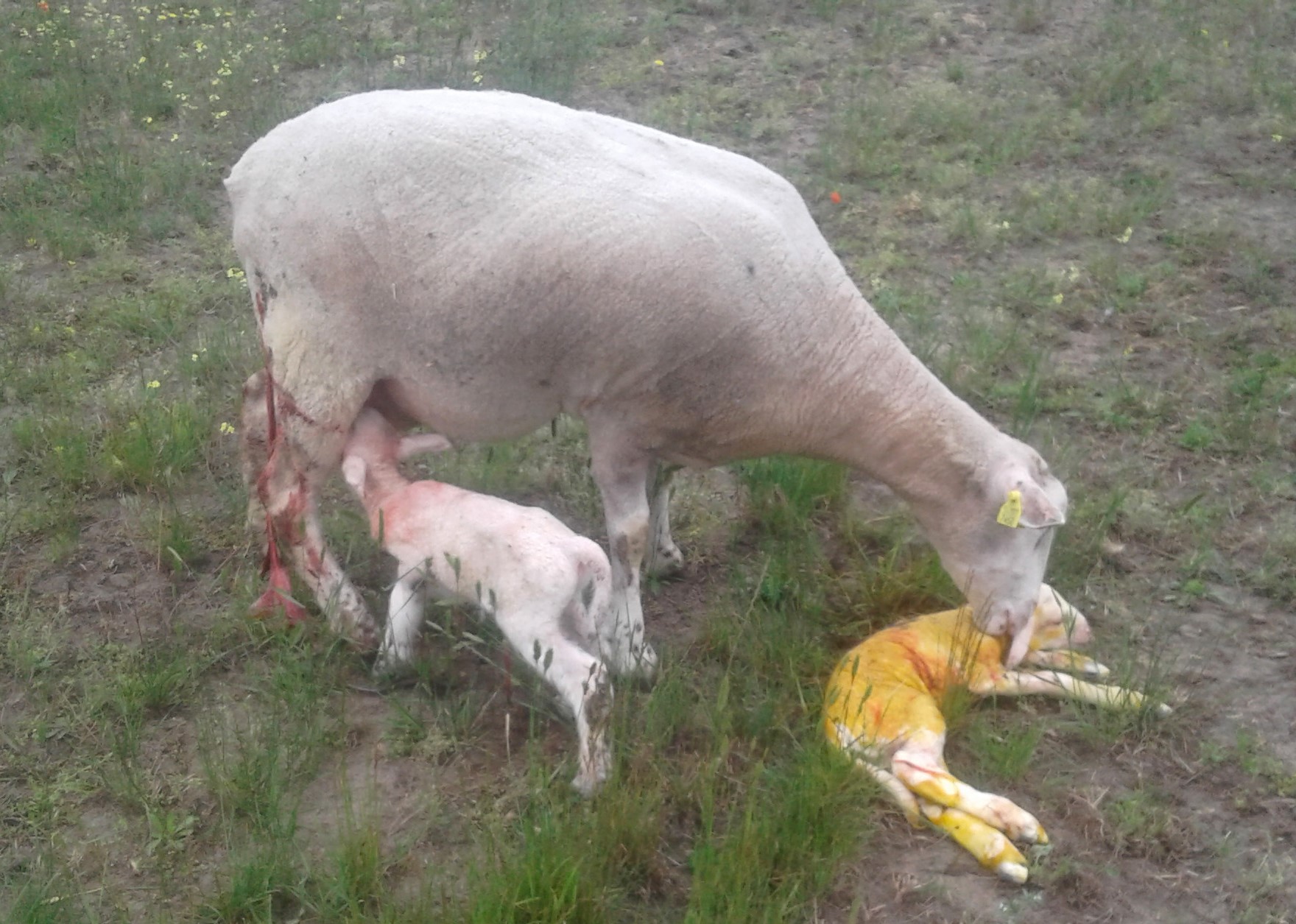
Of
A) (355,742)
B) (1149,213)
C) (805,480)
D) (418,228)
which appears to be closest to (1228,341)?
(1149,213)

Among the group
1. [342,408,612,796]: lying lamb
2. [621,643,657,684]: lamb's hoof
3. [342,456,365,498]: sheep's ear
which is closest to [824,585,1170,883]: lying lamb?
[621,643,657,684]: lamb's hoof

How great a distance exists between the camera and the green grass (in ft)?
9.70

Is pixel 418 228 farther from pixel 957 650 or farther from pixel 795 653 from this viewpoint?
pixel 957 650

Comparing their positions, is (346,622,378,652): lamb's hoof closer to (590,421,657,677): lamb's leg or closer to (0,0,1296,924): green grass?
(0,0,1296,924): green grass

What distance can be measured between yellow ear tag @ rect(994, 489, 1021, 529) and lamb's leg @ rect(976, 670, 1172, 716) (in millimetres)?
455

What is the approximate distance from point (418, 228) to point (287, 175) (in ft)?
1.46

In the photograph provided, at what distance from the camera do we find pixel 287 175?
11.8 ft

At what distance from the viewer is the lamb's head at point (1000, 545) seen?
3518 mm

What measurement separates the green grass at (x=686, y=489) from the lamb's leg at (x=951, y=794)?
12 cm

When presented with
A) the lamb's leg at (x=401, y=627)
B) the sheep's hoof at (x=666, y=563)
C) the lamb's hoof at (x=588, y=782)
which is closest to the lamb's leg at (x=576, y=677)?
the lamb's hoof at (x=588, y=782)

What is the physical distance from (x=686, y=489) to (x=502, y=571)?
146 cm

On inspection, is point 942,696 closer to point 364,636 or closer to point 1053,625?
point 1053,625

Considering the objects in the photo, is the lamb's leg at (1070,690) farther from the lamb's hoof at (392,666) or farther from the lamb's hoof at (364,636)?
the lamb's hoof at (364,636)

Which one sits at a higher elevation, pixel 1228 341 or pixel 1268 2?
pixel 1268 2
